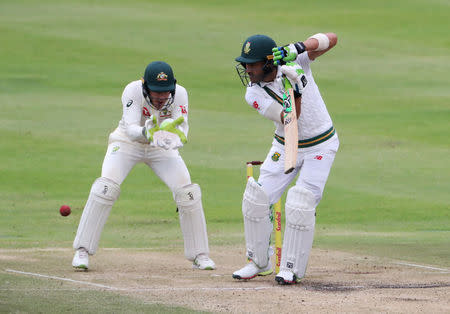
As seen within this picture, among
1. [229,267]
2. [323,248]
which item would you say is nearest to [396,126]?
[323,248]

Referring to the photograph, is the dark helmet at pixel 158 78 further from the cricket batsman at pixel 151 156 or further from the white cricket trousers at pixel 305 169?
the white cricket trousers at pixel 305 169

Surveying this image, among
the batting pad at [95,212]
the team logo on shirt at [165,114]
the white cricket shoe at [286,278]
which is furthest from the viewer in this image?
the team logo on shirt at [165,114]

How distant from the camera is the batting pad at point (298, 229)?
283 inches

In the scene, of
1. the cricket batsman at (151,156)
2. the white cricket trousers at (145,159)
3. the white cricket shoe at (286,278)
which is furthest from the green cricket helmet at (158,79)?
the white cricket shoe at (286,278)

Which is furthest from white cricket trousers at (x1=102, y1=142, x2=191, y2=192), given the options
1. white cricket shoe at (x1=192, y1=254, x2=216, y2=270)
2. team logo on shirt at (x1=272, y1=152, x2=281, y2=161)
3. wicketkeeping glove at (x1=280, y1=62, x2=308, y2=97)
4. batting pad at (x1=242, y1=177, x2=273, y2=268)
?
wicketkeeping glove at (x1=280, y1=62, x2=308, y2=97)

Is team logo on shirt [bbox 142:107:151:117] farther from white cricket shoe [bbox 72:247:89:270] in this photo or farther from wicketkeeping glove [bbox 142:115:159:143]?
white cricket shoe [bbox 72:247:89:270]

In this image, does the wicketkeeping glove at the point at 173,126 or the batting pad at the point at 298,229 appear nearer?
the batting pad at the point at 298,229

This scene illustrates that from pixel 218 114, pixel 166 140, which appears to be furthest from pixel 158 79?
pixel 218 114

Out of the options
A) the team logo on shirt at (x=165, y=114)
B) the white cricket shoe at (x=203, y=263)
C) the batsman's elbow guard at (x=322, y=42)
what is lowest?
the white cricket shoe at (x=203, y=263)

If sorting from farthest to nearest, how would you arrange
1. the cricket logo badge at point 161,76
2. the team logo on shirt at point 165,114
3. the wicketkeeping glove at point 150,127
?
the team logo on shirt at point 165,114
the cricket logo badge at point 161,76
the wicketkeeping glove at point 150,127

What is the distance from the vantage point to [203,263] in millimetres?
8234

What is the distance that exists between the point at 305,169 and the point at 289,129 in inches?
18.3

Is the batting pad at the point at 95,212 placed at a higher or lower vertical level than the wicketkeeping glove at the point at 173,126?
lower

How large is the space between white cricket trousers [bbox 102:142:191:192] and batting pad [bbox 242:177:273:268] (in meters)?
0.93
